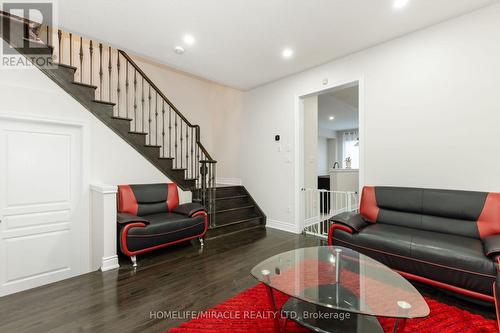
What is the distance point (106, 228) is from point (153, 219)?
59 cm

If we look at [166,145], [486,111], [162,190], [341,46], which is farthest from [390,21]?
[166,145]

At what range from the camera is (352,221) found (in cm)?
276

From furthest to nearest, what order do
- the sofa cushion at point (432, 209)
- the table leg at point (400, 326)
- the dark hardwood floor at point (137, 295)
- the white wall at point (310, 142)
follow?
the white wall at point (310, 142) → the sofa cushion at point (432, 209) → the dark hardwood floor at point (137, 295) → the table leg at point (400, 326)

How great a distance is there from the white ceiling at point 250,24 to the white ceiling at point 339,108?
1.26 meters

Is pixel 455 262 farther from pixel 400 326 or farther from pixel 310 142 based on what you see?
pixel 310 142

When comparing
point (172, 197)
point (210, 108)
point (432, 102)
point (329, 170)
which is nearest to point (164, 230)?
point (172, 197)

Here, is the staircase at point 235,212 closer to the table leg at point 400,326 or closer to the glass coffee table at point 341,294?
the glass coffee table at point 341,294

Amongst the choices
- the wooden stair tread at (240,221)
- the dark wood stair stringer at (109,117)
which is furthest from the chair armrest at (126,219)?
the wooden stair tread at (240,221)

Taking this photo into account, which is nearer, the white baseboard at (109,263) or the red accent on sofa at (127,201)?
the white baseboard at (109,263)

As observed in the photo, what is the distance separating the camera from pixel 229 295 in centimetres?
219

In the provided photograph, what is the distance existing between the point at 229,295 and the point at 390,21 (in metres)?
3.58

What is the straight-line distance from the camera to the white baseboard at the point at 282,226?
170 inches

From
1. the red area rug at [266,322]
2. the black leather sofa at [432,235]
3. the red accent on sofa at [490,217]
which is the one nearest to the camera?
the red area rug at [266,322]

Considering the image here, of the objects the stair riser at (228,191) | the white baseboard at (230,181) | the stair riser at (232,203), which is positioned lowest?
the stair riser at (232,203)
